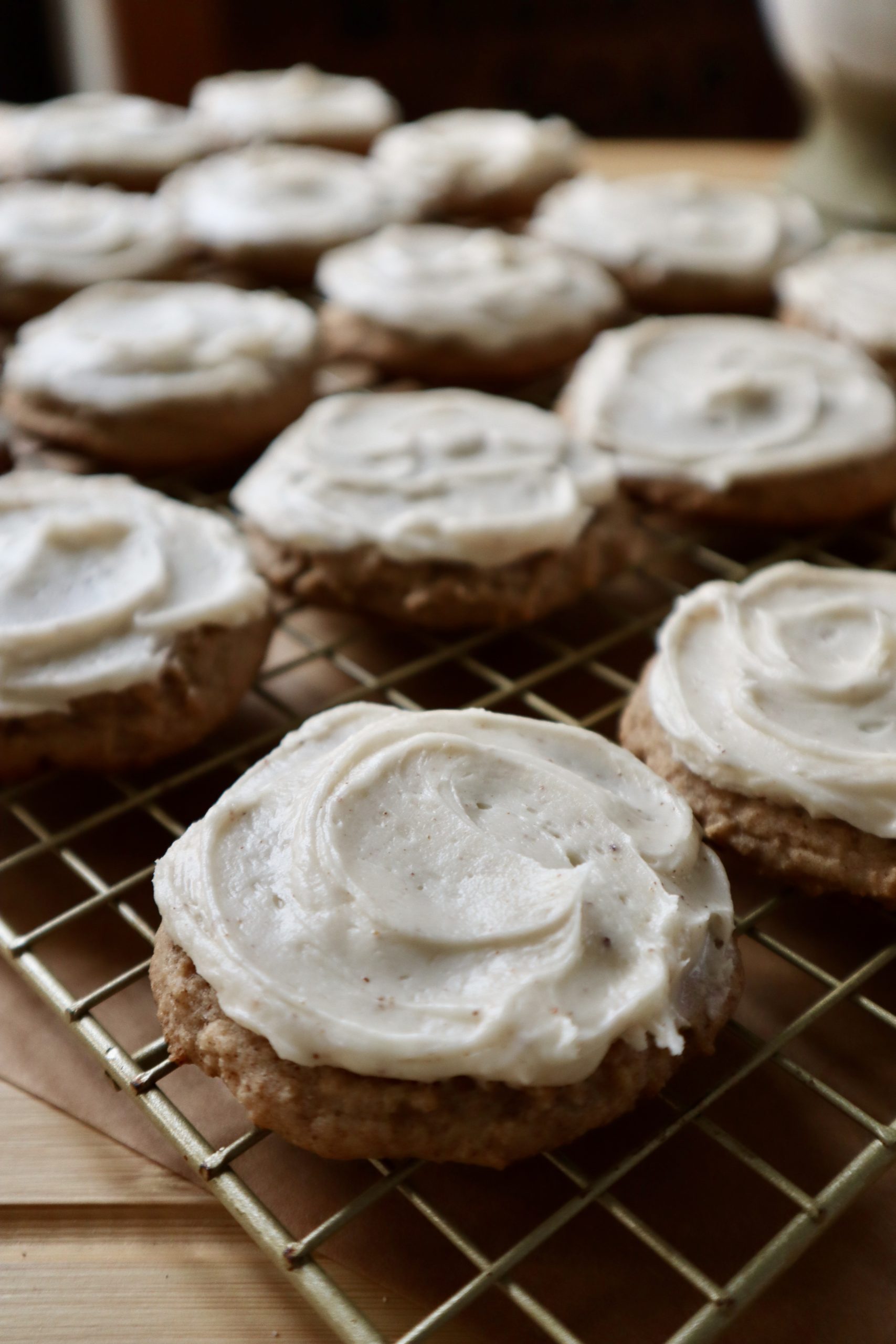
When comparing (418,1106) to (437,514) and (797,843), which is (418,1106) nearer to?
(797,843)

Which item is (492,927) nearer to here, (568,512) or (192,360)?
(568,512)

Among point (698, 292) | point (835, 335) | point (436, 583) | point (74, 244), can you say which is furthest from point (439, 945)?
point (74, 244)

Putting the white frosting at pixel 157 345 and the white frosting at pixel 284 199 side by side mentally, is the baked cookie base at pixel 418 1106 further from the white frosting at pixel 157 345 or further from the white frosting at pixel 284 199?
the white frosting at pixel 284 199

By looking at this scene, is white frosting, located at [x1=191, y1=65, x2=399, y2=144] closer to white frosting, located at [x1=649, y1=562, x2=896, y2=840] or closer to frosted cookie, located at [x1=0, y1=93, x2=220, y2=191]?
frosted cookie, located at [x1=0, y1=93, x2=220, y2=191]

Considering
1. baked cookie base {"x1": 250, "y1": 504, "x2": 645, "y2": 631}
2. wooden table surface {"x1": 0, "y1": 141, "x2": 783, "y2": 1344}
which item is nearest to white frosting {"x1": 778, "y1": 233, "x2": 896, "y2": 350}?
baked cookie base {"x1": 250, "y1": 504, "x2": 645, "y2": 631}

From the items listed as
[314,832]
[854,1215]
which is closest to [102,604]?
[314,832]
